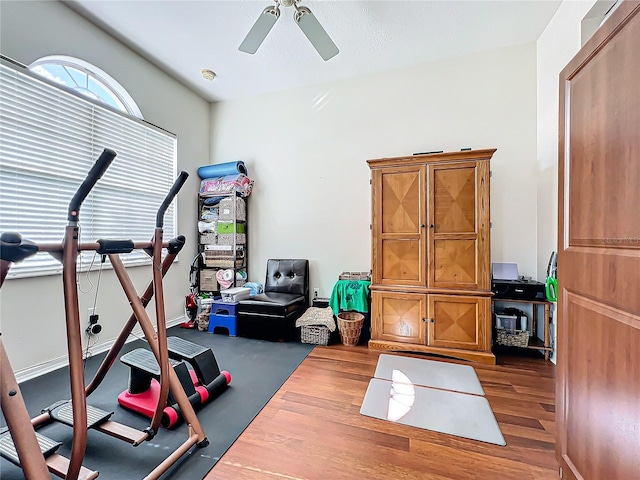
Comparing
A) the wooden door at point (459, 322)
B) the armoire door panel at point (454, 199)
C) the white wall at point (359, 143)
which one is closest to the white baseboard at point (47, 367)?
the white wall at point (359, 143)

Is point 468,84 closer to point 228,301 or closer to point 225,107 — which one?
point 225,107

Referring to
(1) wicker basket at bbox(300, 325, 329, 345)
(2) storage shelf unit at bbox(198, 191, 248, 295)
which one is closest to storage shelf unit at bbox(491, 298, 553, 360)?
(1) wicker basket at bbox(300, 325, 329, 345)

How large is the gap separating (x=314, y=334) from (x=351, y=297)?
59cm

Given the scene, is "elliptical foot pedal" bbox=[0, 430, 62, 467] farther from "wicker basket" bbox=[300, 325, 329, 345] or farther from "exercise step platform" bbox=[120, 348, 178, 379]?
"wicker basket" bbox=[300, 325, 329, 345]

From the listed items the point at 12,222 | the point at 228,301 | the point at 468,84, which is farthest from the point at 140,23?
the point at 468,84

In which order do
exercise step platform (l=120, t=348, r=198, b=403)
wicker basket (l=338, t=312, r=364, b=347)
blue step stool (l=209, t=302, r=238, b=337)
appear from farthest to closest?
1. blue step stool (l=209, t=302, r=238, b=337)
2. wicker basket (l=338, t=312, r=364, b=347)
3. exercise step platform (l=120, t=348, r=198, b=403)

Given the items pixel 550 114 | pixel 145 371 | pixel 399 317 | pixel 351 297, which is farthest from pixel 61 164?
pixel 550 114

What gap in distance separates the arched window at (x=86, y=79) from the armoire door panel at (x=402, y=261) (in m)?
3.33

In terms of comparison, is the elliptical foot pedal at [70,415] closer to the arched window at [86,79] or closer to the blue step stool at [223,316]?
the blue step stool at [223,316]

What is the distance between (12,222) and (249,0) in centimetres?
273

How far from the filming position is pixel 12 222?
2131 mm

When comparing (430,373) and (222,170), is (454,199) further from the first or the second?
(222,170)

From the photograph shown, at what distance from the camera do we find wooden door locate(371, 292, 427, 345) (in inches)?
106

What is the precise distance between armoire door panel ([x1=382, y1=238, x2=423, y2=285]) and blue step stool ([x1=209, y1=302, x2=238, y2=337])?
6.24 feet
